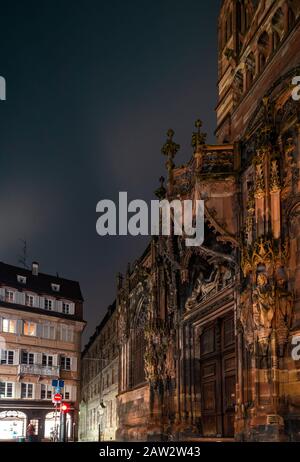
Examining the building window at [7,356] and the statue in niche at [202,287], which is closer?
the statue in niche at [202,287]

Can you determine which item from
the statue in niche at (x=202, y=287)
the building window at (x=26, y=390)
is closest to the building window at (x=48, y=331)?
the building window at (x=26, y=390)

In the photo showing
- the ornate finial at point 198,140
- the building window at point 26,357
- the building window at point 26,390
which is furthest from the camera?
the building window at point 26,357

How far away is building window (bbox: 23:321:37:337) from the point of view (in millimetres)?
55906

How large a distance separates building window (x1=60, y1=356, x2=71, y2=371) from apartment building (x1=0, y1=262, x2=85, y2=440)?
0.09ft

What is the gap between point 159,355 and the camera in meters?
24.6

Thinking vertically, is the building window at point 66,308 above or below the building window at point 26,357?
above

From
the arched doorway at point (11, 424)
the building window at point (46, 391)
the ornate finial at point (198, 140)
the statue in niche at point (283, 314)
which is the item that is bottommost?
the arched doorway at point (11, 424)

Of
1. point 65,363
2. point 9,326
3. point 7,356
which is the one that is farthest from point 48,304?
point 7,356

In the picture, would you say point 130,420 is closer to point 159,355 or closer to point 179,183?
point 159,355

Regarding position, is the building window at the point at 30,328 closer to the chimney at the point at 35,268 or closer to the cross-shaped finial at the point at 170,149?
the chimney at the point at 35,268

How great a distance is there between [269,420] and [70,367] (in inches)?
1816

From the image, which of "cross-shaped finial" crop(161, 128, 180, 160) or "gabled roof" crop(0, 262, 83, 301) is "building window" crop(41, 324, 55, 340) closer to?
"gabled roof" crop(0, 262, 83, 301)

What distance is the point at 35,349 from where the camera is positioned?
5553 cm

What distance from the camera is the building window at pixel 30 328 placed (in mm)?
55906
